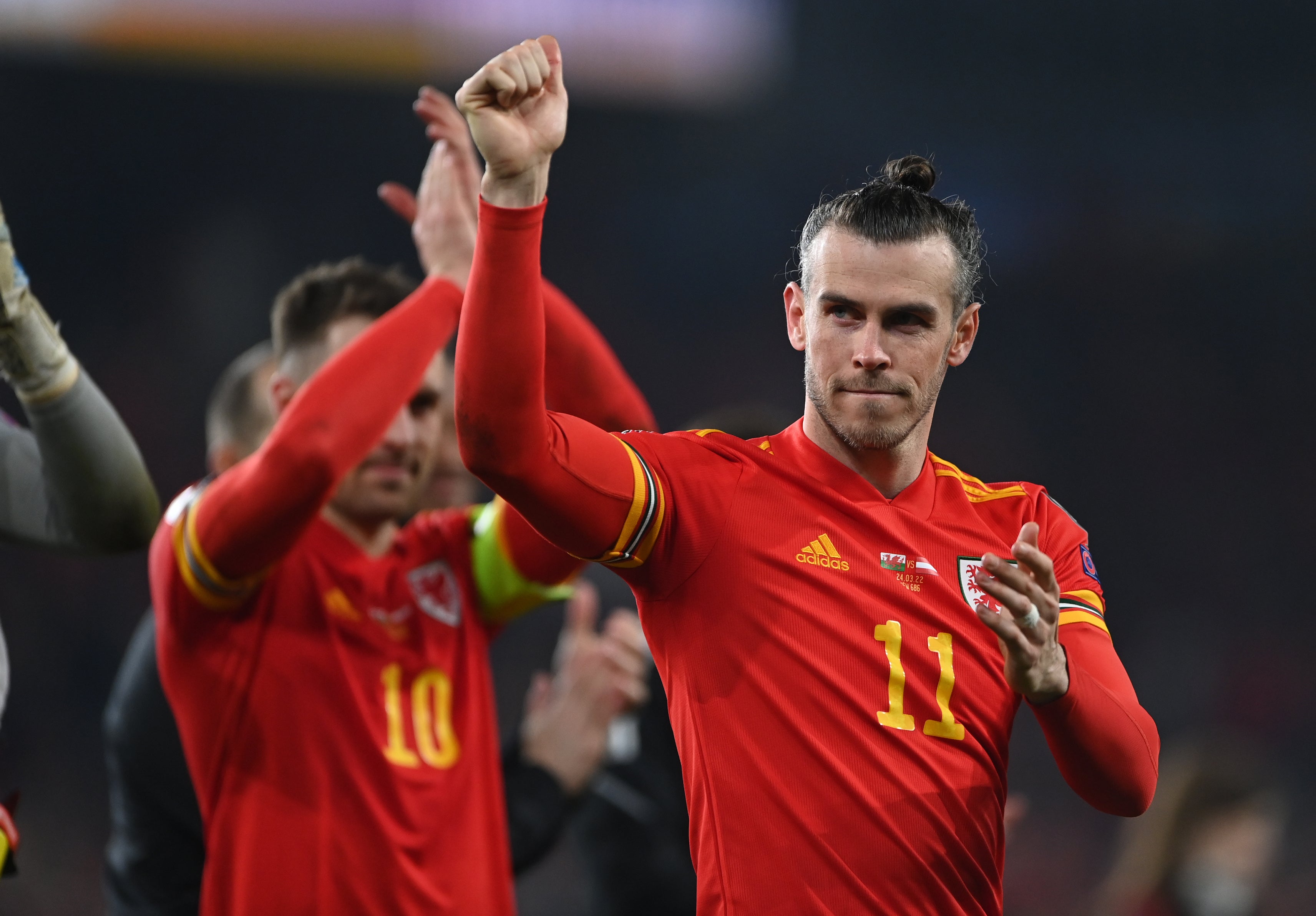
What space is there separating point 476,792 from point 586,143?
9.56 meters

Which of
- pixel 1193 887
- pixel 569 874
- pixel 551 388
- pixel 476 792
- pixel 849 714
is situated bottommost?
pixel 569 874

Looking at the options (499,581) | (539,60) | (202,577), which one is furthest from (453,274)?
(539,60)

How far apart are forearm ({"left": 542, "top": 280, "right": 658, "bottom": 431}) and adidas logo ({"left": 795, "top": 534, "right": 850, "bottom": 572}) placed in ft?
3.00

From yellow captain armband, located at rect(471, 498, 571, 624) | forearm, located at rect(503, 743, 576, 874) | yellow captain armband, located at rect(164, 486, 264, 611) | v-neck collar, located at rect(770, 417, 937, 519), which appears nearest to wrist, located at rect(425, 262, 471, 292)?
yellow captain armband, located at rect(471, 498, 571, 624)

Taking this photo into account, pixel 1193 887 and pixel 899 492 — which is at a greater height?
pixel 899 492

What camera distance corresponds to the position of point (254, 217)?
404 inches

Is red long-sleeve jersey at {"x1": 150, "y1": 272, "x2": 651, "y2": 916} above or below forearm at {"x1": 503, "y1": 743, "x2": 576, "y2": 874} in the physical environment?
above

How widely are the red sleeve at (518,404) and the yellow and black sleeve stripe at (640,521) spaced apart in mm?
42

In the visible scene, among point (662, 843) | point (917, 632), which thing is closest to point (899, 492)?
point (917, 632)

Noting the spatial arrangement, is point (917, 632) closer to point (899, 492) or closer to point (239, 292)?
point (899, 492)

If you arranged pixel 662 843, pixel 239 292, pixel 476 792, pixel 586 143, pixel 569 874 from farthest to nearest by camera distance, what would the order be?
pixel 586 143
pixel 239 292
pixel 569 874
pixel 662 843
pixel 476 792

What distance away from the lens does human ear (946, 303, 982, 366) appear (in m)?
2.26

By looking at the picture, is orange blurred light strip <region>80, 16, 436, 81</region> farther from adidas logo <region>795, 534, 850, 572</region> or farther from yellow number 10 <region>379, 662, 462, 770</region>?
adidas logo <region>795, 534, 850, 572</region>

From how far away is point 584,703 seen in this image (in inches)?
141
